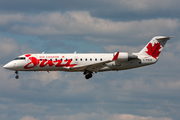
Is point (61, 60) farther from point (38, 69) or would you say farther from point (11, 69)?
point (11, 69)

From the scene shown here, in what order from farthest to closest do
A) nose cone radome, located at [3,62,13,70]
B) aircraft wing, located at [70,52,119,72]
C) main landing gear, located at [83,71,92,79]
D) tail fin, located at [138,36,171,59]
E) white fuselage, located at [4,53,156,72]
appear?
1. tail fin, located at [138,36,171,59]
2. main landing gear, located at [83,71,92,79]
3. nose cone radome, located at [3,62,13,70]
4. white fuselage, located at [4,53,156,72]
5. aircraft wing, located at [70,52,119,72]

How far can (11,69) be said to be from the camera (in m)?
60.0

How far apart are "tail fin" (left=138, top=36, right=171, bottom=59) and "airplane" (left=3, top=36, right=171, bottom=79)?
188cm

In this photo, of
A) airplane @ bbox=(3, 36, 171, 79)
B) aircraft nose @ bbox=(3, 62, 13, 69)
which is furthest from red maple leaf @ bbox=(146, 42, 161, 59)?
aircraft nose @ bbox=(3, 62, 13, 69)

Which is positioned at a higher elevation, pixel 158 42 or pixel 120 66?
pixel 158 42

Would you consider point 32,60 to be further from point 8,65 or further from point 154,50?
point 154,50

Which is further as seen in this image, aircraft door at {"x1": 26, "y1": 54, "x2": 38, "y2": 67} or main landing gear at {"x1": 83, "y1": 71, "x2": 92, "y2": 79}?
main landing gear at {"x1": 83, "y1": 71, "x2": 92, "y2": 79}

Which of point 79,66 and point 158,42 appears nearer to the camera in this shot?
point 79,66

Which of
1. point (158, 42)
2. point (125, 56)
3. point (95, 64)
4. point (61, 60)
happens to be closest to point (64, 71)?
point (61, 60)

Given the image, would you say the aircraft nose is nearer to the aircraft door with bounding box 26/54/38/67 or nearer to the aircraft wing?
the aircraft door with bounding box 26/54/38/67

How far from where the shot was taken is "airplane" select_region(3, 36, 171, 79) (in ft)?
193

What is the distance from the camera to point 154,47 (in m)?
62.8

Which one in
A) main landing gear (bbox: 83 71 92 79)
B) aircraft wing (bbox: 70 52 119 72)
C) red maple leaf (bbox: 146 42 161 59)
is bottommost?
main landing gear (bbox: 83 71 92 79)

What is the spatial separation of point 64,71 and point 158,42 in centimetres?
1956
